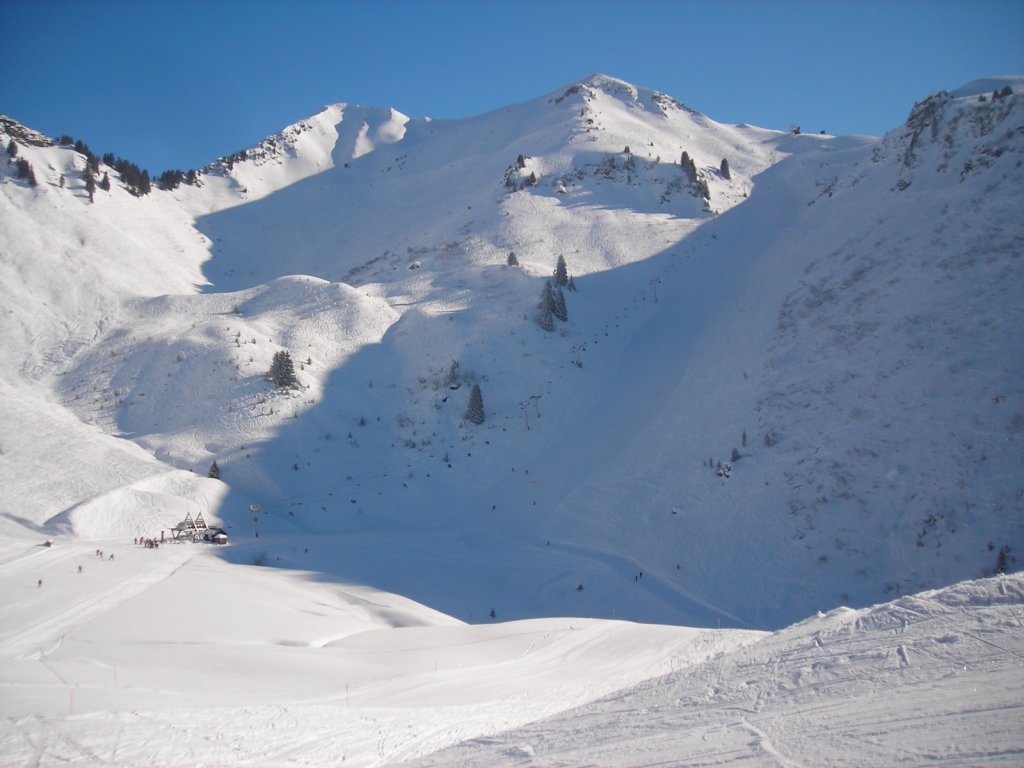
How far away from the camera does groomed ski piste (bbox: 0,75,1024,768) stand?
9344mm

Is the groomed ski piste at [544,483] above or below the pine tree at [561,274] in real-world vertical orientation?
below

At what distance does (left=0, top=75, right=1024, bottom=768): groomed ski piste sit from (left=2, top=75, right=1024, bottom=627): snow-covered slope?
222mm

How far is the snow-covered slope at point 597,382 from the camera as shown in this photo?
23938 mm

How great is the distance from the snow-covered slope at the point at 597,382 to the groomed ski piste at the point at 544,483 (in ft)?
0.73

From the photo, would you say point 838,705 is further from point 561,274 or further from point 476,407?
point 561,274

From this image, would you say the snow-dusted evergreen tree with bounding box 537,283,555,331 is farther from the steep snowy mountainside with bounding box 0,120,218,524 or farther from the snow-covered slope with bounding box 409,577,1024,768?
the snow-covered slope with bounding box 409,577,1024,768

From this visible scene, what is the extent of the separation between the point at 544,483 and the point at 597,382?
1235cm

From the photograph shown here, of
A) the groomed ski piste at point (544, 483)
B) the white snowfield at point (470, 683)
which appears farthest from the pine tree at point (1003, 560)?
the white snowfield at point (470, 683)

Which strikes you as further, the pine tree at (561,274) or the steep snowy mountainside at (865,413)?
the pine tree at (561,274)

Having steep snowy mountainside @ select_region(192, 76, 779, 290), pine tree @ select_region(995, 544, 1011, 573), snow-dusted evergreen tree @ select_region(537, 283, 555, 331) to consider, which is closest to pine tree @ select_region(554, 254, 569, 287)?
snow-dusted evergreen tree @ select_region(537, 283, 555, 331)

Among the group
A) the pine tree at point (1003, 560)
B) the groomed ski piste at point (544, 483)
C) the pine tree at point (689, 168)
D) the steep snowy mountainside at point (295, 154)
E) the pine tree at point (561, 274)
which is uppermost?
the steep snowy mountainside at point (295, 154)

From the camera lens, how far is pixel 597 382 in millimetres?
44781

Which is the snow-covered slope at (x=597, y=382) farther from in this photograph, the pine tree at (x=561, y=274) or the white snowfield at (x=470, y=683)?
the white snowfield at (x=470, y=683)

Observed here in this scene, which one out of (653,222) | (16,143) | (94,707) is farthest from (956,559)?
(16,143)
